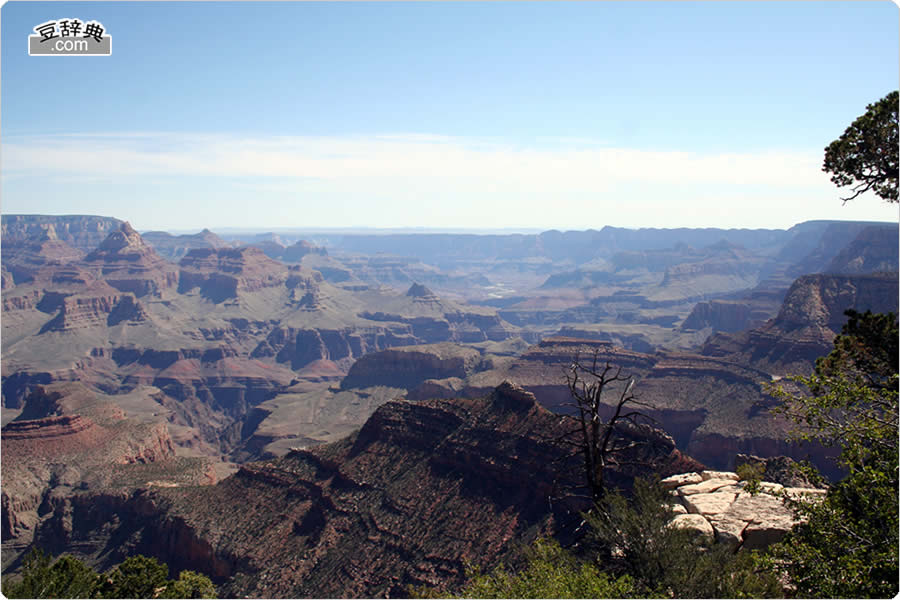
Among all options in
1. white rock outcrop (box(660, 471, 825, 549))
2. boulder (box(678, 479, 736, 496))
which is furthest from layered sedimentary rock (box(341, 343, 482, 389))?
white rock outcrop (box(660, 471, 825, 549))

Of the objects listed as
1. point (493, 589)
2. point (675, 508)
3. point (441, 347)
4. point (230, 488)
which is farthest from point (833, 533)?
point (441, 347)

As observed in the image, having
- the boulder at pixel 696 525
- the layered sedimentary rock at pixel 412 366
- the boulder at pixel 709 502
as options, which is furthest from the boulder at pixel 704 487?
the layered sedimentary rock at pixel 412 366

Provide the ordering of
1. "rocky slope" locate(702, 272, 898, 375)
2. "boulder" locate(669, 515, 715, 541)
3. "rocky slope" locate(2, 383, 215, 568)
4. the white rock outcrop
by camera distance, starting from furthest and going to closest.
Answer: "rocky slope" locate(702, 272, 898, 375)
"rocky slope" locate(2, 383, 215, 568)
the white rock outcrop
"boulder" locate(669, 515, 715, 541)

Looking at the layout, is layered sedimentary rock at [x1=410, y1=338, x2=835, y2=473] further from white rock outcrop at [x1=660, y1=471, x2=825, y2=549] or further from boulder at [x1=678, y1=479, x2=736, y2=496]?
white rock outcrop at [x1=660, y1=471, x2=825, y2=549]

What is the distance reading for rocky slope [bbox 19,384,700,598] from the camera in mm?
46188

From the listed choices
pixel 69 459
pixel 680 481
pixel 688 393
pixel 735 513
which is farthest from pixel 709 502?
pixel 688 393

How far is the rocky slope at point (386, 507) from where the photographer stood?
152ft

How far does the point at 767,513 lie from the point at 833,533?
788 centimetres

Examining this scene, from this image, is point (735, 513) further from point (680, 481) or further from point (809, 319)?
point (809, 319)

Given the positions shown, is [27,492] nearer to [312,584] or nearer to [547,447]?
[312,584]

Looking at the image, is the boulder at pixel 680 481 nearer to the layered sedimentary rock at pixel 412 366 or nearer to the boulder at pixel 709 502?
the boulder at pixel 709 502

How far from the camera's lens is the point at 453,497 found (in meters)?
51.6

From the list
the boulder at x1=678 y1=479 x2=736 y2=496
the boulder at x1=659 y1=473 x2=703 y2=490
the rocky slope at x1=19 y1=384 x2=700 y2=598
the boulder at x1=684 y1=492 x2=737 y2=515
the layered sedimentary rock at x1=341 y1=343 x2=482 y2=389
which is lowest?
the layered sedimentary rock at x1=341 y1=343 x2=482 y2=389

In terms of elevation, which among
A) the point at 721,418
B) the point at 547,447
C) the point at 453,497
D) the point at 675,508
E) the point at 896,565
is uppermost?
the point at 896,565
